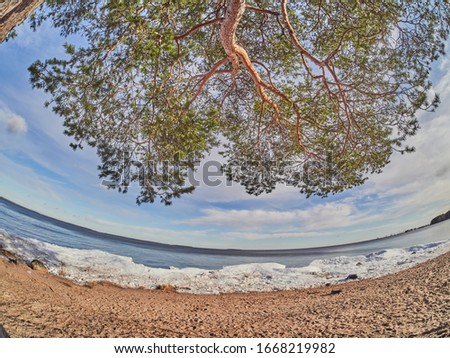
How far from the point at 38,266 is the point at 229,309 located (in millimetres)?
1239

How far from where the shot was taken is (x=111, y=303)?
1.75 m

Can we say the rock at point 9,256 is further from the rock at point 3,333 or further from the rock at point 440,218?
the rock at point 440,218

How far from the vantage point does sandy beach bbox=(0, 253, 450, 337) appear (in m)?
1.43

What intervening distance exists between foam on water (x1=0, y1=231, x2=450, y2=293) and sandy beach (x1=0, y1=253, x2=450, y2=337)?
0.34 ft

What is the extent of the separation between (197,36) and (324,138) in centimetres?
132

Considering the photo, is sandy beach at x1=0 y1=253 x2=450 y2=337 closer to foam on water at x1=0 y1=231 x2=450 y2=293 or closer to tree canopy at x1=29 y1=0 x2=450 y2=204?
foam on water at x1=0 y1=231 x2=450 y2=293

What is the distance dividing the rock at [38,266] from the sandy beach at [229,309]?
1.5 inches

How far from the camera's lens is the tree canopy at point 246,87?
6.72ft

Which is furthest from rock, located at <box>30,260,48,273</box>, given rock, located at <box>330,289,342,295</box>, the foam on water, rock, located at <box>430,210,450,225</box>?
rock, located at <box>430,210,450,225</box>

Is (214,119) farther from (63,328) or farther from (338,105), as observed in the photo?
(63,328)

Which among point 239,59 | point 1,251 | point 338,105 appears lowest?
point 1,251

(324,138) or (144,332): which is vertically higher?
(324,138)

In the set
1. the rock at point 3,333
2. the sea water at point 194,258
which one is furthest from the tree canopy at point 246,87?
the rock at point 3,333
